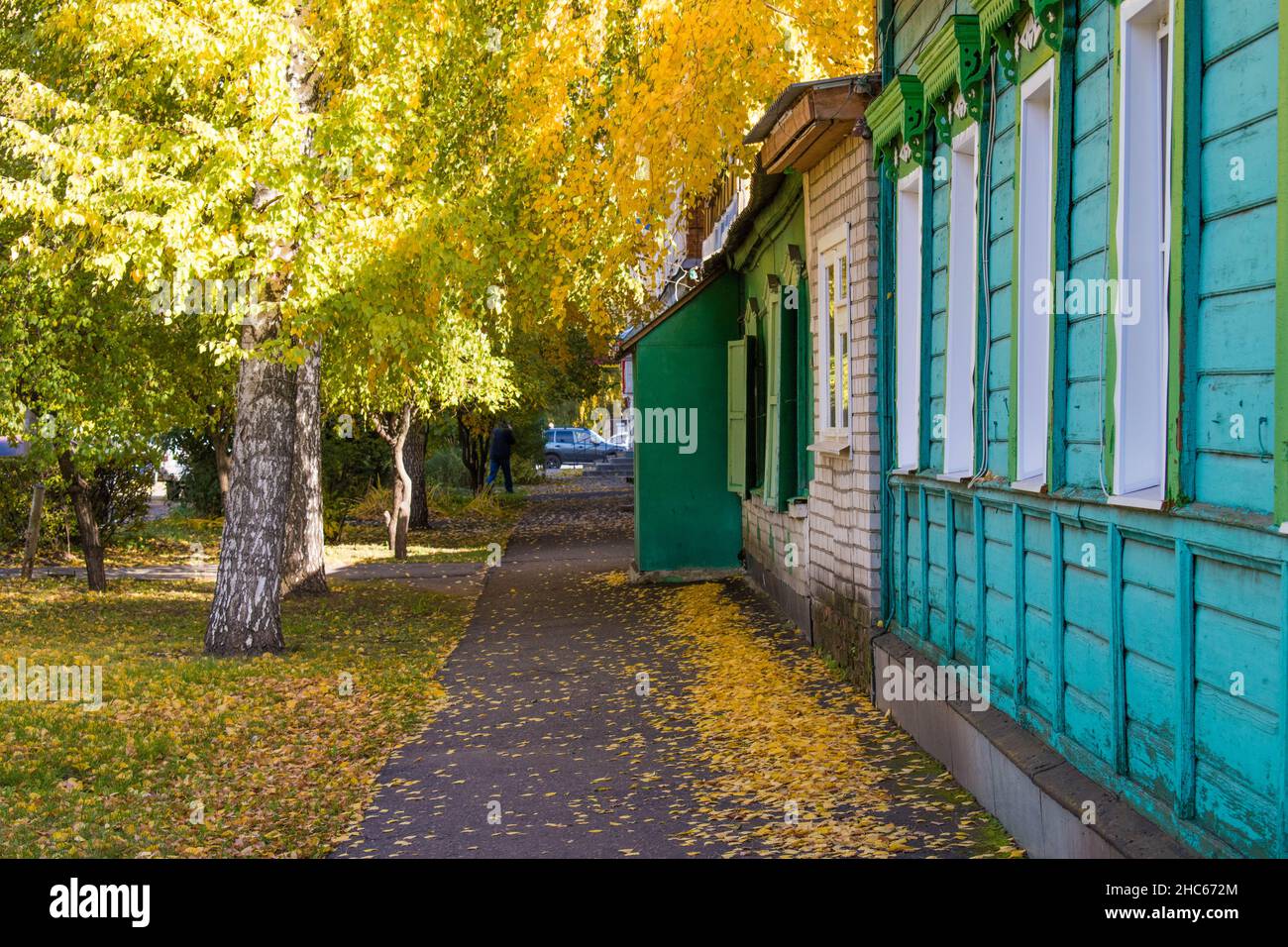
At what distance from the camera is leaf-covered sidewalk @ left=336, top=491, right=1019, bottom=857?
21.7 ft

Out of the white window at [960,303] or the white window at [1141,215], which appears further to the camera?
the white window at [960,303]

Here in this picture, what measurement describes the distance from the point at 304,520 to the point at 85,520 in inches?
97.7

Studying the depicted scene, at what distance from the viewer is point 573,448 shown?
61750 millimetres

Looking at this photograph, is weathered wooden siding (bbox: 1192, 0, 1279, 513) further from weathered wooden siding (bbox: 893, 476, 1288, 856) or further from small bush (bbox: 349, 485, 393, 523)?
small bush (bbox: 349, 485, 393, 523)

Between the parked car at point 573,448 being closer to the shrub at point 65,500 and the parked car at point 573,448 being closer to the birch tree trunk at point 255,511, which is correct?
the shrub at point 65,500

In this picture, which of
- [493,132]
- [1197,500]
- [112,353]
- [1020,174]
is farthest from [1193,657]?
[493,132]

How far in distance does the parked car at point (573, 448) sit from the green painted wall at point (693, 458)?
4251 centimetres

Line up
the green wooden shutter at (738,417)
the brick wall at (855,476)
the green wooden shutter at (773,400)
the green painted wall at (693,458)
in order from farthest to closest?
the green painted wall at (693,458) < the green wooden shutter at (738,417) < the green wooden shutter at (773,400) < the brick wall at (855,476)

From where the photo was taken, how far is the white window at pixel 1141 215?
5031mm

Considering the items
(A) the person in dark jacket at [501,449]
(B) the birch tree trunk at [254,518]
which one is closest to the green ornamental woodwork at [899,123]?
(B) the birch tree trunk at [254,518]
